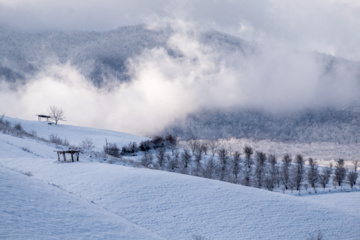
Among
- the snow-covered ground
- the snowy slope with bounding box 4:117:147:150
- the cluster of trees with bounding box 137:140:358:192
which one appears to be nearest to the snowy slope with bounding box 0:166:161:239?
the snow-covered ground

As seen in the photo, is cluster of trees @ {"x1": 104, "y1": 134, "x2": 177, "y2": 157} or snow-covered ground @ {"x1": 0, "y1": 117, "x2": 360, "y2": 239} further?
cluster of trees @ {"x1": 104, "y1": 134, "x2": 177, "y2": 157}

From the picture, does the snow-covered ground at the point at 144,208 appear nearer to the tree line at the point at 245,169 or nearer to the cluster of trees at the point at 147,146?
the tree line at the point at 245,169

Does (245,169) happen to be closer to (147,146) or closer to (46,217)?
(147,146)

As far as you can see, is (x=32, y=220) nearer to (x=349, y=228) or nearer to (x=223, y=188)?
(x=223, y=188)

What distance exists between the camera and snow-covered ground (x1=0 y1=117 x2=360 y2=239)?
11633 mm

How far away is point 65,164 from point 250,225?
60.1ft

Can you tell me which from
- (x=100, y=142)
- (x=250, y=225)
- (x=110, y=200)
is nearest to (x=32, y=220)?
(x=110, y=200)

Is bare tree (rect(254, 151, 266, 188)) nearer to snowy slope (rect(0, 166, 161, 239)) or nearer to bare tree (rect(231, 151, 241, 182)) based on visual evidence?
bare tree (rect(231, 151, 241, 182))

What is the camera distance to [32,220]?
10703 millimetres

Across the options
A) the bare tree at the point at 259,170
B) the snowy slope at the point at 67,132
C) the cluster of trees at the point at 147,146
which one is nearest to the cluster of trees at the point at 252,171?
the bare tree at the point at 259,170

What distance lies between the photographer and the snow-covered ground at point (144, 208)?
38.2 feet

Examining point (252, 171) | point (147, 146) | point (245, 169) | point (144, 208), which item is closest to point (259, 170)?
point (252, 171)

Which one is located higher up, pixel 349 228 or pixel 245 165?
pixel 349 228

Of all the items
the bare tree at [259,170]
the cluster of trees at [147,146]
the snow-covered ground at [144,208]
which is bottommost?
the bare tree at [259,170]
